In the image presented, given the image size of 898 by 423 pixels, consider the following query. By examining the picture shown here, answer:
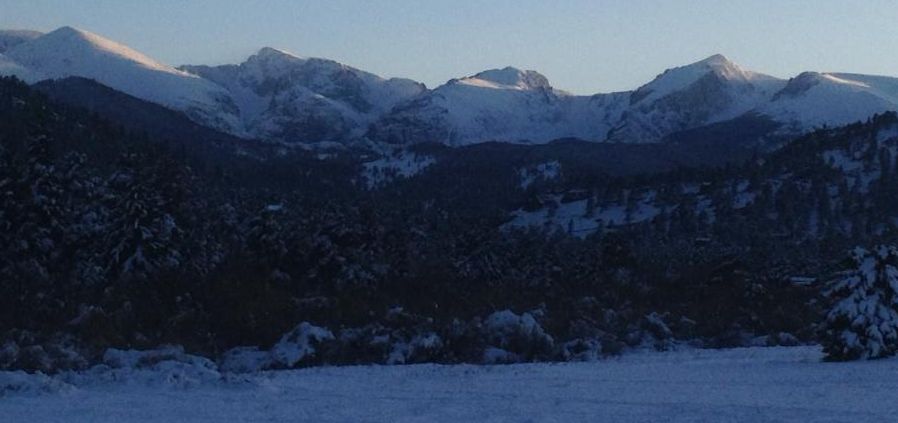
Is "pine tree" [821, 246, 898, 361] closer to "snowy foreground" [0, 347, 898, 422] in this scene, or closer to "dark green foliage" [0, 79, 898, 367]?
"snowy foreground" [0, 347, 898, 422]

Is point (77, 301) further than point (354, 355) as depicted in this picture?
Yes

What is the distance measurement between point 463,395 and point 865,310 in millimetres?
12558

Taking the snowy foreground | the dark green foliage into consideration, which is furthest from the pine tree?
the dark green foliage

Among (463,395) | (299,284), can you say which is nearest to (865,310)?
(463,395)

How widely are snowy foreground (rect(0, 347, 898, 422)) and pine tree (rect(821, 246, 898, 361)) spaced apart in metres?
1.13

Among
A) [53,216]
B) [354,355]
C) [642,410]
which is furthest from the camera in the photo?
[53,216]

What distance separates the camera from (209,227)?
59.1 meters

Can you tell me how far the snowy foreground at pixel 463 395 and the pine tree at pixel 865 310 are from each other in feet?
3.70

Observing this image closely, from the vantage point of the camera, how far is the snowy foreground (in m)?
15.0

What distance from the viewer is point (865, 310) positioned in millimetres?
23766

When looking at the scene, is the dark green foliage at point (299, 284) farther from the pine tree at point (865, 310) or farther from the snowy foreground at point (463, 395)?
the pine tree at point (865, 310)

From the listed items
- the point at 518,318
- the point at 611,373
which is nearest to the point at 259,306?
the point at 518,318

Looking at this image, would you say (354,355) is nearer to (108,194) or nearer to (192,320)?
(192,320)

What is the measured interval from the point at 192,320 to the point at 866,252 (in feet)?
73.3
